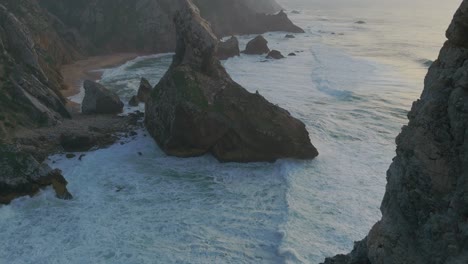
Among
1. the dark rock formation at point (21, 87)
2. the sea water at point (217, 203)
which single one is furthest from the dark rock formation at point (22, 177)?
the dark rock formation at point (21, 87)

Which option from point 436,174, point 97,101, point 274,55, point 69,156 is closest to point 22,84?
point 97,101

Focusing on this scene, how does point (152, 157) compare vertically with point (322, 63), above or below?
below

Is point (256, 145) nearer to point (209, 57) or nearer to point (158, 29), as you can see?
point (209, 57)

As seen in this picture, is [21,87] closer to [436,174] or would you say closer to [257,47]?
[436,174]

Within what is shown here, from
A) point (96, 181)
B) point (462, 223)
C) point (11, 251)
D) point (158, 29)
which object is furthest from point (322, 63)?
point (462, 223)

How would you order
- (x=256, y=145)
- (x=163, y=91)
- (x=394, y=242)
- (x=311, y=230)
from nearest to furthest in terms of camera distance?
1. (x=394, y=242)
2. (x=311, y=230)
3. (x=256, y=145)
4. (x=163, y=91)

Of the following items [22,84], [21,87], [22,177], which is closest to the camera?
[22,177]
